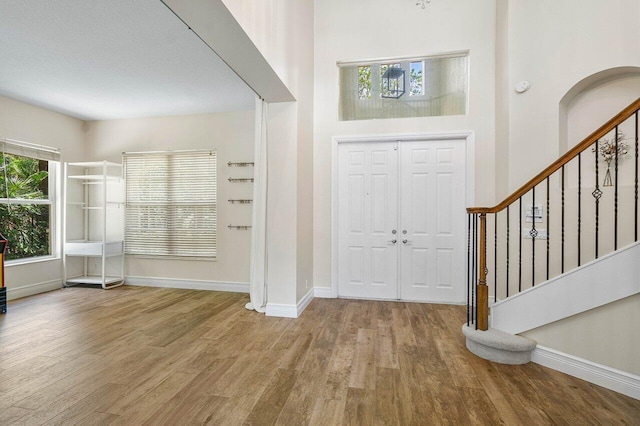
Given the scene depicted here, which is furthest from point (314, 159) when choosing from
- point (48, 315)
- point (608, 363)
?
point (48, 315)

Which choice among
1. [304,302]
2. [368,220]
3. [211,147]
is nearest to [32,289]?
[211,147]

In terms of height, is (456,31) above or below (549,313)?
above

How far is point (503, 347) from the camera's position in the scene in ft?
7.98

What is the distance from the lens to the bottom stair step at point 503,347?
2412mm

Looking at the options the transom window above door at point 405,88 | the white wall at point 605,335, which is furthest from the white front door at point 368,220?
the white wall at point 605,335

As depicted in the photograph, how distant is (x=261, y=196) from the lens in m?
3.65

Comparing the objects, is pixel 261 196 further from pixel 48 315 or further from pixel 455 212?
pixel 48 315

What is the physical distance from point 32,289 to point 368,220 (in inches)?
203

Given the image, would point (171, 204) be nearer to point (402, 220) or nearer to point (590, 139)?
point (402, 220)

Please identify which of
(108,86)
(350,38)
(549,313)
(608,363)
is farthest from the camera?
Result: (350,38)

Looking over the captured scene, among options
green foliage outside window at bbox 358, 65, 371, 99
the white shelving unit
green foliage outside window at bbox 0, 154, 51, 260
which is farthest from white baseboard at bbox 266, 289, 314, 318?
green foliage outside window at bbox 0, 154, 51, 260

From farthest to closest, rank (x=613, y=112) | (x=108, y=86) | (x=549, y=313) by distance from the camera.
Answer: (x=108, y=86) → (x=613, y=112) → (x=549, y=313)

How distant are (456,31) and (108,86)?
4627 mm

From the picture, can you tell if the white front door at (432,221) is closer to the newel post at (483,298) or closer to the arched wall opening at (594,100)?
the arched wall opening at (594,100)
